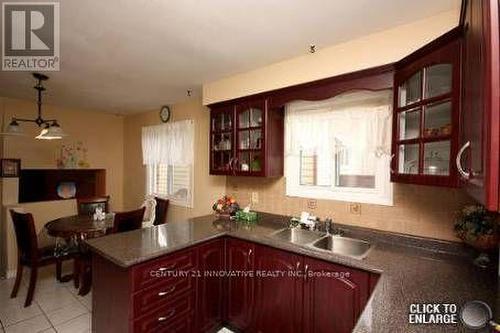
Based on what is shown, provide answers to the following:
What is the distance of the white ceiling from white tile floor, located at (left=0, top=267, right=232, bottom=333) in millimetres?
2246

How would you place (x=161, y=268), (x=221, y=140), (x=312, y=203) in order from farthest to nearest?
1. (x=221, y=140)
2. (x=312, y=203)
3. (x=161, y=268)

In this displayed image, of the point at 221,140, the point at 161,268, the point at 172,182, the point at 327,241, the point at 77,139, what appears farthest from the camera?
the point at 77,139

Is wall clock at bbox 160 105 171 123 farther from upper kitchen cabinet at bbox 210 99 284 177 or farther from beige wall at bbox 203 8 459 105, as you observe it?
beige wall at bbox 203 8 459 105

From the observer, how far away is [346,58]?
1.83m

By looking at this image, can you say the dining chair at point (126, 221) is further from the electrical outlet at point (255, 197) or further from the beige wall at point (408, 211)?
the beige wall at point (408, 211)

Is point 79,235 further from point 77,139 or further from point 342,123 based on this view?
point 342,123

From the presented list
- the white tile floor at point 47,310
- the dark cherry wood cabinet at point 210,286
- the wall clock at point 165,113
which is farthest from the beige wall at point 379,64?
the white tile floor at point 47,310

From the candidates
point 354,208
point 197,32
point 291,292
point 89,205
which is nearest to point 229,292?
point 291,292

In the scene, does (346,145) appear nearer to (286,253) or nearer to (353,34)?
(353,34)

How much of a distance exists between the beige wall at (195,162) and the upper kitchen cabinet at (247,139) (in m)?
0.49

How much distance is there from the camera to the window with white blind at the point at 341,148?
1.90 m

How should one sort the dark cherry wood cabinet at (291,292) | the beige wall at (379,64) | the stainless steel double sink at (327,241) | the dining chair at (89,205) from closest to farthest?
the dark cherry wood cabinet at (291,292)
the beige wall at (379,64)
the stainless steel double sink at (327,241)
the dining chair at (89,205)

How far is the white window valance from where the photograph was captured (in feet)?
11.0

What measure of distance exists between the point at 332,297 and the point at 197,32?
1903 millimetres
